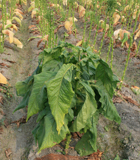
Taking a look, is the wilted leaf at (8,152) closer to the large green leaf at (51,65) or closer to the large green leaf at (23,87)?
the large green leaf at (23,87)

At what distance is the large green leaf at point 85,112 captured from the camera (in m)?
1.45

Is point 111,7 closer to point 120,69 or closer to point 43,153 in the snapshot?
point 120,69

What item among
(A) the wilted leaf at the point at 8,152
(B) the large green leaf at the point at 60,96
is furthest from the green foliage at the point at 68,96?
(A) the wilted leaf at the point at 8,152

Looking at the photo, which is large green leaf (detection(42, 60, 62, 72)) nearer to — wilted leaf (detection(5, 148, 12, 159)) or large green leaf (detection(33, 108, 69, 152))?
large green leaf (detection(33, 108, 69, 152))

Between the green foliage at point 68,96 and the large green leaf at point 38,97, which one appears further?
the large green leaf at point 38,97

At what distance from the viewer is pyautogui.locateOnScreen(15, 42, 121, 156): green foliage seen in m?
1.35

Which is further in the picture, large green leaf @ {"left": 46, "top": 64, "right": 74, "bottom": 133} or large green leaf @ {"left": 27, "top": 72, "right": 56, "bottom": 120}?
large green leaf @ {"left": 27, "top": 72, "right": 56, "bottom": 120}

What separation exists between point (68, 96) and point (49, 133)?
14.9 inches

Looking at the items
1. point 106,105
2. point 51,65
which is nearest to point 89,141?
point 106,105

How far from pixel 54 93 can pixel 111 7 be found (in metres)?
1.73

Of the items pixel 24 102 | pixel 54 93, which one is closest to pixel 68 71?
pixel 54 93

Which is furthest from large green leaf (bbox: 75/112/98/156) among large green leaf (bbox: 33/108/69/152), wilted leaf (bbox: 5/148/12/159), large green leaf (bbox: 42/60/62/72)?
wilted leaf (bbox: 5/148/12/159)

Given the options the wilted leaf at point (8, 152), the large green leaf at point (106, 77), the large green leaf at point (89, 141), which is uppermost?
the large green leaf at point (106, 77)

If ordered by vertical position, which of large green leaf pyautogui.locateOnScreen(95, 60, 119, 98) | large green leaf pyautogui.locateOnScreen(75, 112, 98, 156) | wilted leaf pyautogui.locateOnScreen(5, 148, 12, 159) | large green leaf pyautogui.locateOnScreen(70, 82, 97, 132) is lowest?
wilted leaf pyautogui.locateOnScreen(5, 148, 12, 159)
